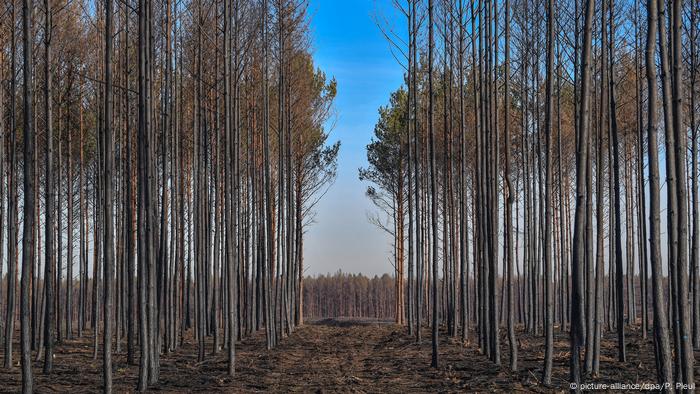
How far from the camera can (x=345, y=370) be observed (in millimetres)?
10188

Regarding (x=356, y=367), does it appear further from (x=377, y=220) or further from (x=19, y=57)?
(x=377, y=220)

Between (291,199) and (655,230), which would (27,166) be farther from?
(291,199)

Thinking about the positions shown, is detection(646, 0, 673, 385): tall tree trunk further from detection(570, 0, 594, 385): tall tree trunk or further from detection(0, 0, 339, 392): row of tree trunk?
detection(0, 0, 339, 392): row of tree trunk

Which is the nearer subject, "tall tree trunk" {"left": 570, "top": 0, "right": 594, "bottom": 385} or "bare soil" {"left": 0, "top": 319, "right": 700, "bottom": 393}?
"tall tree trunk" {"left": 570, "top": 0, "right": 594, "bottom": 385}

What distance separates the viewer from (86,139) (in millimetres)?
18688

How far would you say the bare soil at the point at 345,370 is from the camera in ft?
26.5

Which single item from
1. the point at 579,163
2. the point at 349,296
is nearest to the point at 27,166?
the point at 579,163

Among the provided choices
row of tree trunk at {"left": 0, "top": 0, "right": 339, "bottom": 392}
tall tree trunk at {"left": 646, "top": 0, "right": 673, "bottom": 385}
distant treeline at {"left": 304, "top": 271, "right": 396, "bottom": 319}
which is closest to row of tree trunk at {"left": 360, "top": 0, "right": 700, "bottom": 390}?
tall tree trunk at {"left": 646, "top": 0, "right": 673, "bottom": 385}

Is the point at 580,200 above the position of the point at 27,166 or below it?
below

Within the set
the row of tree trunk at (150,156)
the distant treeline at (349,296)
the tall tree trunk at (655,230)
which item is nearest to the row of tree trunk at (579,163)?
the tall tree trunk at (655,230)

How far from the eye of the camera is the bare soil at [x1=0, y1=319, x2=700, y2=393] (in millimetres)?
8062

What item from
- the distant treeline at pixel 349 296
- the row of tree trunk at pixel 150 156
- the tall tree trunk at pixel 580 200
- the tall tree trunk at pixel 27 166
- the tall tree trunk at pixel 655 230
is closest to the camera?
the tall tree trunk at pixel 655 230

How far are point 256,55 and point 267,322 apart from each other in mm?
6234

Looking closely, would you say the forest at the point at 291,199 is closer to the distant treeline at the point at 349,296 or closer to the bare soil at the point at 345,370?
the bare soil at the point at 345,370
